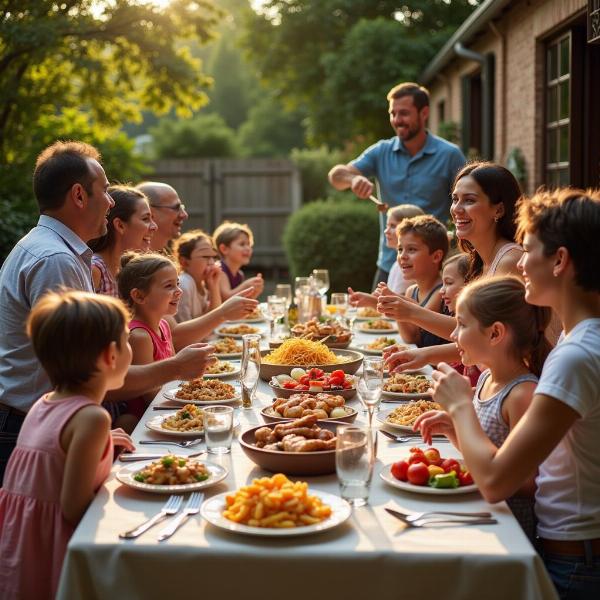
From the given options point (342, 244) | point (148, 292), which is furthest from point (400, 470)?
point (342, 244)

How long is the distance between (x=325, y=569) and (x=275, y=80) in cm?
1802

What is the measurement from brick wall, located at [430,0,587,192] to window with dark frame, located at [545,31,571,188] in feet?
0.32

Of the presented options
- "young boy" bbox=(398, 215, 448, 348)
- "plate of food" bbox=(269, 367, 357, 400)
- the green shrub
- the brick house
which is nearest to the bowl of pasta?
"plate of food" bbox=(269, 367, 357, 400)

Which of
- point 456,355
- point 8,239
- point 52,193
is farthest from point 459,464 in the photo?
point 8,239

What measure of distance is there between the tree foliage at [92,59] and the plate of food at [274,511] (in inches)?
352

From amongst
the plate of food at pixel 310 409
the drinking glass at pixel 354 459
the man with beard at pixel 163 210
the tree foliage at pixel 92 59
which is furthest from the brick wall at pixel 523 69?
the drinking glass at pixel 354 459

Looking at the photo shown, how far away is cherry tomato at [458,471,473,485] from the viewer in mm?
2143

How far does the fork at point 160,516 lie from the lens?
1872mm

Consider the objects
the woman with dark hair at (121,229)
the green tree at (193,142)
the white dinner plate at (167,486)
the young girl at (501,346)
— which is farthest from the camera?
the green tree at (193,142)

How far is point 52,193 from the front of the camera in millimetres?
3201

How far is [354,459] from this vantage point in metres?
2.03

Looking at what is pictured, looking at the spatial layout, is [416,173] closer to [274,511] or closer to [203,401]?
[203,401]

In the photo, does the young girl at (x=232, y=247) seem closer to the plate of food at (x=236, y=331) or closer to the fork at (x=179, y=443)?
the plate of food at (x=236, y=331)

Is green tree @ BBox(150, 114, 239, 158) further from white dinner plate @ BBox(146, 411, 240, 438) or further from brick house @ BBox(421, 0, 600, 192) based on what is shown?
white dinner plate @ BBox(146, 411, 240, 438)
